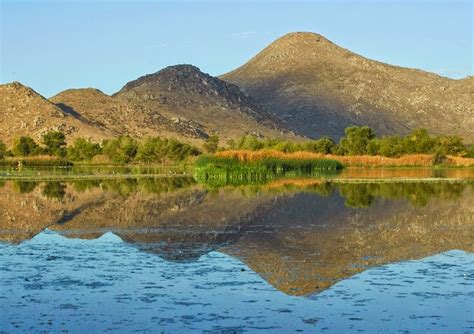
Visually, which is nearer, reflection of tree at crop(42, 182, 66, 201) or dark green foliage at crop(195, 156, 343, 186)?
reflection of tree at crop(42, 182, 66, 201)

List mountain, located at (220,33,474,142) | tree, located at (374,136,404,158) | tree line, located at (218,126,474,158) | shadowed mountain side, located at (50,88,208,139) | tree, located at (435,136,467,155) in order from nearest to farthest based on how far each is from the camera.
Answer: tree, located at (374,136,404,158) → tree line, located at (218,126,474,158) → tree, located at (435,136,467,155) → shadowed mountain side, located at (50,88,208,139) → mountain, located at (220,33,474,142)

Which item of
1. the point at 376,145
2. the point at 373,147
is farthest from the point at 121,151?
the point at 376,145

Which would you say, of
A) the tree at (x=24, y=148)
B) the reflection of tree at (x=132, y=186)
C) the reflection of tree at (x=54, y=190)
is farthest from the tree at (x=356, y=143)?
the reflection of tree at (x=54, y=190)

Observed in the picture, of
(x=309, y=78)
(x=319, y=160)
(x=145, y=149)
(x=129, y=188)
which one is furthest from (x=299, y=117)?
(x=129, y=188)

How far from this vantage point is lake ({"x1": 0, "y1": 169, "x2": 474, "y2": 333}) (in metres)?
9.27

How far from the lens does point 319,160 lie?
171 feet

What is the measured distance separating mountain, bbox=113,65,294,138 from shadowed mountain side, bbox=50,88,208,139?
3604 millimetres

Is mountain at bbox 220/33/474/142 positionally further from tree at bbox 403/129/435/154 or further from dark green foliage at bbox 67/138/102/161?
dark green foliage at bbox 67/138/102/161

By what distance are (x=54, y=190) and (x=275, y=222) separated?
14271mm

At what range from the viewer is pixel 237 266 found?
42.1 feet

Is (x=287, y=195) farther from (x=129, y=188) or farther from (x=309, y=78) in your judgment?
(x=309, y=78)

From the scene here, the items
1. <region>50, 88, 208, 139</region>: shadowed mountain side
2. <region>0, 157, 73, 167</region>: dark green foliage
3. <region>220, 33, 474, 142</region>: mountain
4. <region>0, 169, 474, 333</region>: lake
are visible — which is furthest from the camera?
<region>220, 33, 474, 142</region>: mountain

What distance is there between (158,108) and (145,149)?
46.2 m

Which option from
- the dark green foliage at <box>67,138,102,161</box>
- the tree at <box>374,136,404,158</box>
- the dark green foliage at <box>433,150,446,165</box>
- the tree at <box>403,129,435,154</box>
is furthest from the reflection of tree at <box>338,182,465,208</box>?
the dark green foliage at <box>67,138,102,161</box>
